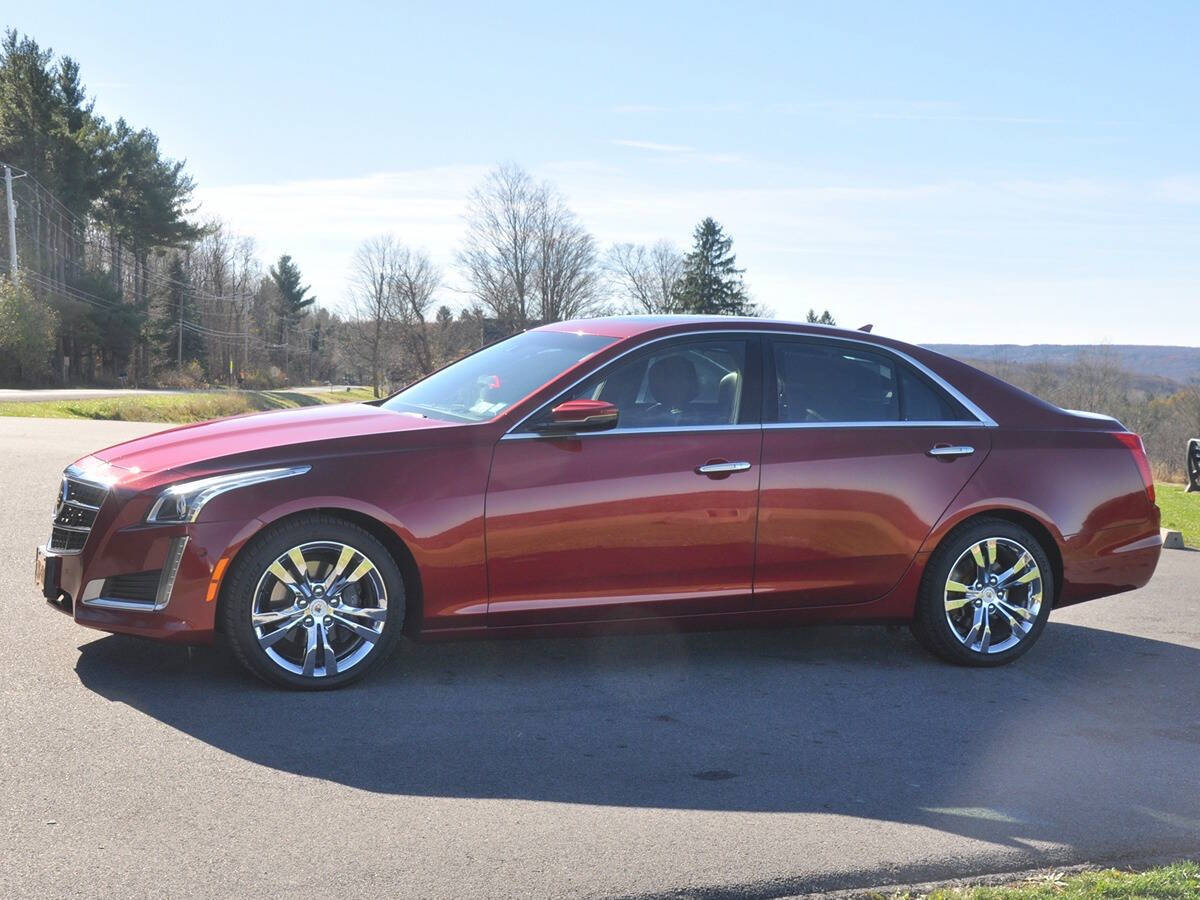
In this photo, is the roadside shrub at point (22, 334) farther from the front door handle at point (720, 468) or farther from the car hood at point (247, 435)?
the front door handle at point (720, 468)

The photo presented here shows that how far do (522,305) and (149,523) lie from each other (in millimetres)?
76067

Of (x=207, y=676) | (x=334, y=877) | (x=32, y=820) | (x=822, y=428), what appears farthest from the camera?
(x=822, y=428)

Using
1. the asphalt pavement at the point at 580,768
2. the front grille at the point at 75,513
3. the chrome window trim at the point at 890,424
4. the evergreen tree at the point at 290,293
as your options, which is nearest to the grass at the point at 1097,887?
the asphalt pavement at the point at 580,768

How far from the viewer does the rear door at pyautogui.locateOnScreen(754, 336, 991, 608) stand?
5.98 metres

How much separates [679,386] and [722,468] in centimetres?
48

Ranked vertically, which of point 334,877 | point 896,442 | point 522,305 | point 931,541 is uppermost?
point 522,305

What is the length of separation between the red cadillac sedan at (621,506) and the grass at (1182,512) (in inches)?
137

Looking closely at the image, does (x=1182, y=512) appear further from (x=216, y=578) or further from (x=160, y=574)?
(x=160, y=574)

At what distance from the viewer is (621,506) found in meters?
5.62

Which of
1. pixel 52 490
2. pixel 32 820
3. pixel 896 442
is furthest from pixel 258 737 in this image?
pixel 52 490

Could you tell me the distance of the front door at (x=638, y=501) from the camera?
18.1 ft

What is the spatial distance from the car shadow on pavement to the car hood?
952 millimetres

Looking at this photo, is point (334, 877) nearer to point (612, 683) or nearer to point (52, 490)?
point (612, 683)

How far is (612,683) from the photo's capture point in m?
5.77
